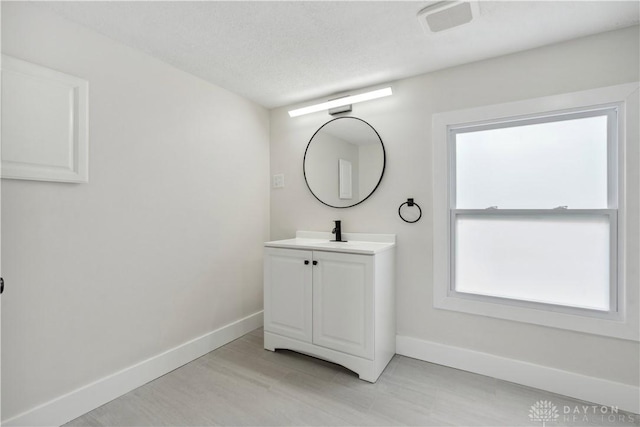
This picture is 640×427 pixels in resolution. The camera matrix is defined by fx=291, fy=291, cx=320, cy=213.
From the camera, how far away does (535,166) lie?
6.34ft

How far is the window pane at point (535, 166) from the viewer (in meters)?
1.79

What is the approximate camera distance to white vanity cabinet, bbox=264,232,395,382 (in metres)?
1.96

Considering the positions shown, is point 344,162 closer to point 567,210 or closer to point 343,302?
point 343,302

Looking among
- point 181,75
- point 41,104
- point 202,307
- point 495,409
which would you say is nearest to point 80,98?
point 41,104

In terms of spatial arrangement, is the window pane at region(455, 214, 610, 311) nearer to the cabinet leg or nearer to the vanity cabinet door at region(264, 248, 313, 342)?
the vanity cabinet door at region(264, 248, 313, 342)

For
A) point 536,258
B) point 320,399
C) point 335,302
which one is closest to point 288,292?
point 335,302

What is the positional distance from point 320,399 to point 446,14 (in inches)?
90.1

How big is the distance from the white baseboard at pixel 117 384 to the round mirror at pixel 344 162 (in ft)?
4.87

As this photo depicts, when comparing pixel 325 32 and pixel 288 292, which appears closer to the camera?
pixel 325 32

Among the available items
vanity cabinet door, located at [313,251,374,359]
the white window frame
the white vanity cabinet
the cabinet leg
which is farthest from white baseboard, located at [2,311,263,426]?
the white window frame

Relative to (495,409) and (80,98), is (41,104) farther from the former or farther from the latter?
(495,409)

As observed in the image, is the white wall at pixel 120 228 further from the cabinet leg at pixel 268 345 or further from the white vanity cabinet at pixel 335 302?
the white vanity cabinet at pixel 335 302

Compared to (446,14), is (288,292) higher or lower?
lower

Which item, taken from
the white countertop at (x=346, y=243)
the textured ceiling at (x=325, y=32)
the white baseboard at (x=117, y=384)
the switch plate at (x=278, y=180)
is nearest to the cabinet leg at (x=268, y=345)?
the white baseboard at (x=117, y=384)
